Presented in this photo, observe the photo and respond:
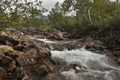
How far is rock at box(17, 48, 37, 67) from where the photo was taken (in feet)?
19.9

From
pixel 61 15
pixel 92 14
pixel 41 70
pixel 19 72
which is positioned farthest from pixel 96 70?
pixel 61 15

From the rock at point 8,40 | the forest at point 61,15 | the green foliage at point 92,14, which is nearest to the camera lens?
the forest at point 61,15

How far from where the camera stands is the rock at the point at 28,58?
19.9 ft

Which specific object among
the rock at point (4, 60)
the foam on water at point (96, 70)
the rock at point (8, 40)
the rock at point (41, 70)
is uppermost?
the rock at point (8, 40)

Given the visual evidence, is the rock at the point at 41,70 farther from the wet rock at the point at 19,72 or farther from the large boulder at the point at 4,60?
the large boulder at the point at 4,60

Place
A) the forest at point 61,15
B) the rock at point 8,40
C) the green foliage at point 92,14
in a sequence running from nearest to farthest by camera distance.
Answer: the forest at point 61,15 → the rock at point 8,40 → the green foliage at point 92,14

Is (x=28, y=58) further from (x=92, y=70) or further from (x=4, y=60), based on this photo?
(x=92, y=70)

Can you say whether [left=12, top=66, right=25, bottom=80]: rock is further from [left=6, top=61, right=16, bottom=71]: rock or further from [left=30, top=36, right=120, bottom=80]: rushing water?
[left=30, top=36, right=120, bottom=80]: rushing water

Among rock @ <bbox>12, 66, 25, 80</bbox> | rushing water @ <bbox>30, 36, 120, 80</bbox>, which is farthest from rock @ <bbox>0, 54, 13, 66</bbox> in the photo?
rushing water @ <bbox>30, 36, 120, 80</bbox>

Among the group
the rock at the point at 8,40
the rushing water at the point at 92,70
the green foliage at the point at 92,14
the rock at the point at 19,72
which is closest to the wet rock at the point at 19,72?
the rock at the point at 19,72

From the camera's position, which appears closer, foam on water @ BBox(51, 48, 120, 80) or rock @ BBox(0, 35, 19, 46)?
foam on water @ BBox(51, 48, 120, 80)

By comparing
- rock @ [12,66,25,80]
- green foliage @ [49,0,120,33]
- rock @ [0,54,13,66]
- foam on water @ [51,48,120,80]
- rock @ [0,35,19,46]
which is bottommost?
foam on water @ [51,48,120,80]

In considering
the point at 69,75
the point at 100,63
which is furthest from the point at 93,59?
the point at 69,75

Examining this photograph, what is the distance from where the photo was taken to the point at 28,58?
6414mm
